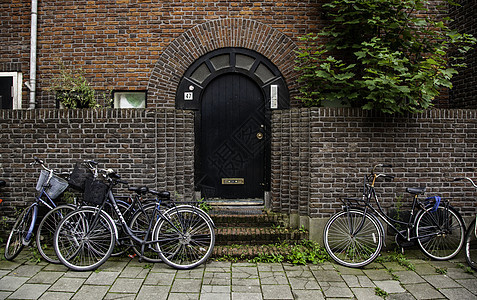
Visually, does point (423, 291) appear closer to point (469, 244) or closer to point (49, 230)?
point (469, 244)

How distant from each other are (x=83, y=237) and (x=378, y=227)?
4.13 m

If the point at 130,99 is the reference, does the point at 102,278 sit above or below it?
below

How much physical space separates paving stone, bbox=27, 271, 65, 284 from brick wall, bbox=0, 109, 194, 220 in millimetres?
1619

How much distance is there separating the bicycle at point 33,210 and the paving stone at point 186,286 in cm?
213

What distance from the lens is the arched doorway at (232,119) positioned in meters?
5.84

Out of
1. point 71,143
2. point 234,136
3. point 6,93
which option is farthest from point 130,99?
point 6,93

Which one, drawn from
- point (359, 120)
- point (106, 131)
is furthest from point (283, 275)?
point (106, 131)

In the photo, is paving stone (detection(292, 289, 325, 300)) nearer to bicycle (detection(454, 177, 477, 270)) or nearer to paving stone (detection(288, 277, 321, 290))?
paving stone (detection(288, 277, 321, 290))

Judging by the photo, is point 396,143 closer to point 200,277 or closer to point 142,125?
point 200,277

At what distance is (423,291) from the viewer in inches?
145

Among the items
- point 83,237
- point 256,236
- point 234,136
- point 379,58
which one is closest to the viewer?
point 83,237

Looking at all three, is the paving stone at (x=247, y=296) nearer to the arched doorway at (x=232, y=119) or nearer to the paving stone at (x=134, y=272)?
the paving stone at (x=134, y=272)

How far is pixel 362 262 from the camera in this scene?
4.35 meters

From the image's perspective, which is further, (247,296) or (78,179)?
(78,179)
